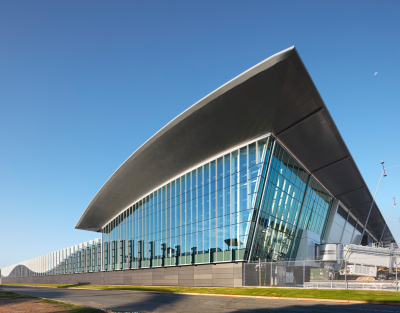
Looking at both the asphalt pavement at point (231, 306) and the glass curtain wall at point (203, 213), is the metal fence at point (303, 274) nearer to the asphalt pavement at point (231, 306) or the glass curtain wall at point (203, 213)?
the glass curtain wall at point (203, 213)

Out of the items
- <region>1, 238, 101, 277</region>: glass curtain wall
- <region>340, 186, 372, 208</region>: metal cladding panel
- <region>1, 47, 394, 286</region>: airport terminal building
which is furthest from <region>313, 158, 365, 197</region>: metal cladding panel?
<region>1, 238, 101, 277</region>: glass curtain wall

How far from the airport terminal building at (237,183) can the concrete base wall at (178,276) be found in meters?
0.11

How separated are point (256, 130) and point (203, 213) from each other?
10676 millimetres

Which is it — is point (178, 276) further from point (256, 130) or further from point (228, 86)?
point (228, 86)

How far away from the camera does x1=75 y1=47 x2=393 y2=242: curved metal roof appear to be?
78.8 feet

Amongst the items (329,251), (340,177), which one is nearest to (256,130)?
(340,177)

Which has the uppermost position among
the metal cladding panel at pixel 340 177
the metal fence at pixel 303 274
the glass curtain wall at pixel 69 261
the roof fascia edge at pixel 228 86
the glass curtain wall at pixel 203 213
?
the roof fascia edge at pixel 228 86

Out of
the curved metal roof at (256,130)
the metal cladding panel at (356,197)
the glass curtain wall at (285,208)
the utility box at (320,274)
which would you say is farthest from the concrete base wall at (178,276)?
the metal cladding panel at (356,197)

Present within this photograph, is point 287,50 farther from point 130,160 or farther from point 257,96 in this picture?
point 130,160

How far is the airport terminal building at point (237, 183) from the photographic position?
26359mm

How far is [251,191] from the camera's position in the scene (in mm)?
30203

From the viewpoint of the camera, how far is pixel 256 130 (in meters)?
29.4

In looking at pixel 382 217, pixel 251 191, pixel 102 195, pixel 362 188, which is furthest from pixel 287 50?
pixel 382 217

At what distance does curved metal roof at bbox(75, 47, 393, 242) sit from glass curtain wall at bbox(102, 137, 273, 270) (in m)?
1.40
